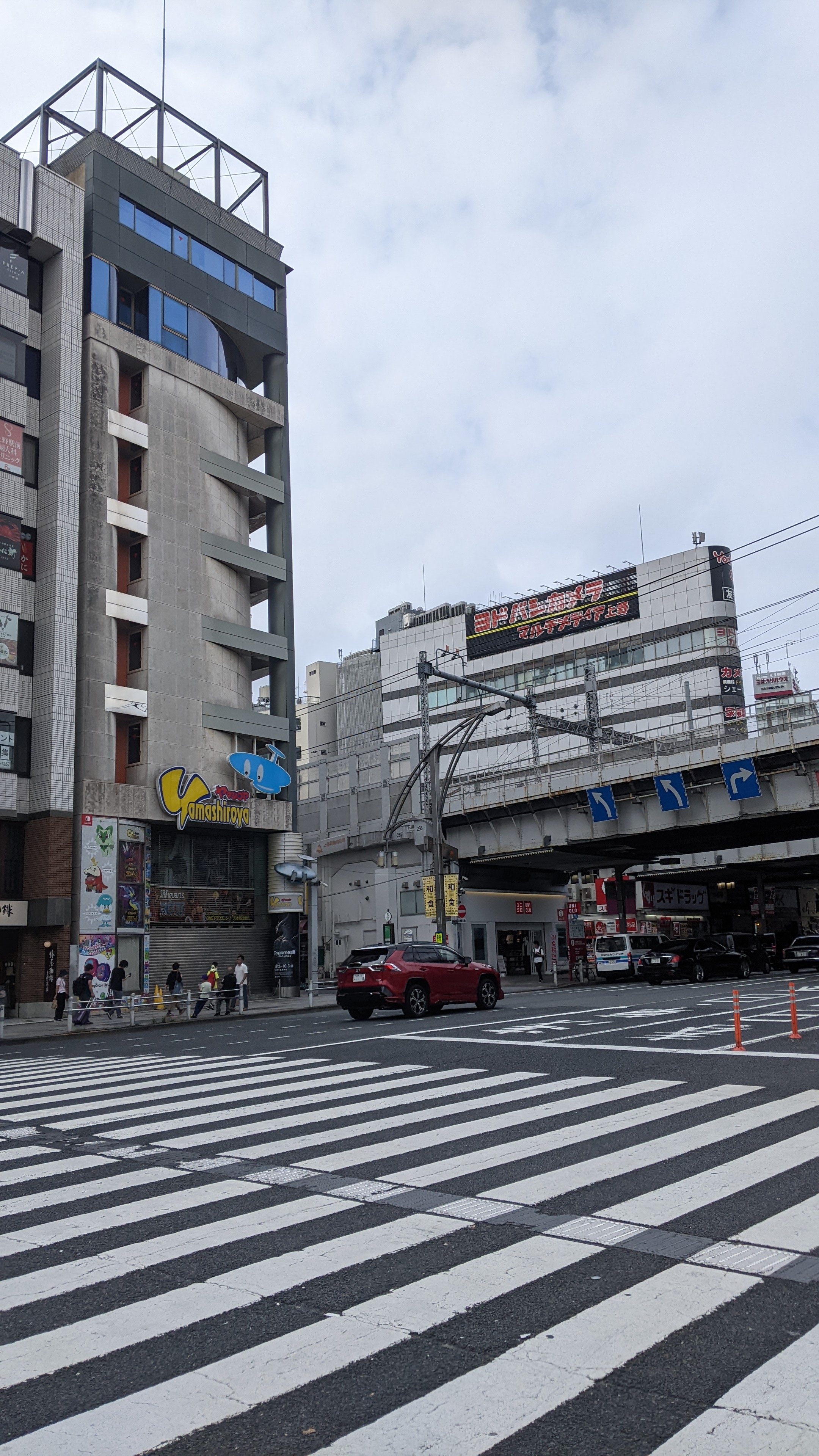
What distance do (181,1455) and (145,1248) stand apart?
8.90 ft

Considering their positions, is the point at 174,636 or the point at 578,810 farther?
the point at 578,810

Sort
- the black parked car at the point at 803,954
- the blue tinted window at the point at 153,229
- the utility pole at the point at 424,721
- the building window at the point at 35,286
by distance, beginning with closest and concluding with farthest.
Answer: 1. the utility pole at the point at 424,721
2. the building window at the point at 35,286
3. the blue tinted window at the point at 153,229
4. the black parked car at the point at 803,954

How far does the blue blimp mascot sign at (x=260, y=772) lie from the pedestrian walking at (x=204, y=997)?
11635 millimetres

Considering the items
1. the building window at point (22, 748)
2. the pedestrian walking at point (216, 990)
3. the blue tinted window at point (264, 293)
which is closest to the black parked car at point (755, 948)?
the pedestrian walking at point (216, 990)

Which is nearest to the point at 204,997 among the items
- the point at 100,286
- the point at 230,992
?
the point at 230,992

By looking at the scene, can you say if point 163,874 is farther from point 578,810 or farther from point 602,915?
point 602,915

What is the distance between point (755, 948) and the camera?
45719mm

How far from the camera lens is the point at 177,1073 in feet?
48.6

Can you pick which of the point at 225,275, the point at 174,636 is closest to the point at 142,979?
the point at 174,636

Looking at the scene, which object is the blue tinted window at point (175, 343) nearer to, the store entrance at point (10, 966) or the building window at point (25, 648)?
the building window at point (25, 648)

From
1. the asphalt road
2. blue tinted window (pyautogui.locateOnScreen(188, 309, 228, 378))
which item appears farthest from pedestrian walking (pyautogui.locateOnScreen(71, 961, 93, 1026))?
blue tinted window (pyautogui.locateOnScreen(188, 309, 228, 378))

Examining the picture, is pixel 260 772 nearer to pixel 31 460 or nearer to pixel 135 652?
pixel 135 652

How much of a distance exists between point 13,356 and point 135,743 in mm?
13964

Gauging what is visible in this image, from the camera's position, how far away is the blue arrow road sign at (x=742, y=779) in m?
36.7
